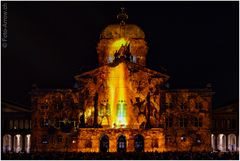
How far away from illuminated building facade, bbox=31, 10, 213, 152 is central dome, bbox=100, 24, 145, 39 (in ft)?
16.6

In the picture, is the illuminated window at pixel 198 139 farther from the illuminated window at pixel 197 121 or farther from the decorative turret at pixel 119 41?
the decorative turret at pixel 119 41

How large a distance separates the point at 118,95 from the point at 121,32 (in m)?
11.2

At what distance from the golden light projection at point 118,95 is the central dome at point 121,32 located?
8.81 meters

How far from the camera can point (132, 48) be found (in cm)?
7006

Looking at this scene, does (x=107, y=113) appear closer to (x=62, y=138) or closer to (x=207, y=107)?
(x=62, y=138)

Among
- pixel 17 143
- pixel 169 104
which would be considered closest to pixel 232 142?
pixel 169 104

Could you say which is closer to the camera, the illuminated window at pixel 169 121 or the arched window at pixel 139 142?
the arched window at pixel 139 142

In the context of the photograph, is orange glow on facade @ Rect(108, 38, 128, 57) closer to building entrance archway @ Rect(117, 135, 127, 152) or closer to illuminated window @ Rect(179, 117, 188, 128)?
illuminated window @ Rect(179, 117, 188, 128)

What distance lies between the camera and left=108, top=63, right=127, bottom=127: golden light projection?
6178cm

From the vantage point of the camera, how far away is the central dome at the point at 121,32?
70188 millimetres

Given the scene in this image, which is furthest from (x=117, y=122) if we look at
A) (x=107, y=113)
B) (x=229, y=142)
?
(x=229, y=142)

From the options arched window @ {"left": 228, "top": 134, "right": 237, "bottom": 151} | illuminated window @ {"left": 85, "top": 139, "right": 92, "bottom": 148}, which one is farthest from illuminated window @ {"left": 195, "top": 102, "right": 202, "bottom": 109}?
illuminated window @ {"left": 85, "top": 139, "right": 92, "bottom": 148}

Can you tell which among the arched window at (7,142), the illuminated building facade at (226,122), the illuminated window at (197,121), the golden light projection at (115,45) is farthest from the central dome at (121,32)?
the arched window at (7,142)

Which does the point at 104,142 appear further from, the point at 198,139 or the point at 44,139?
the point at 198,139
